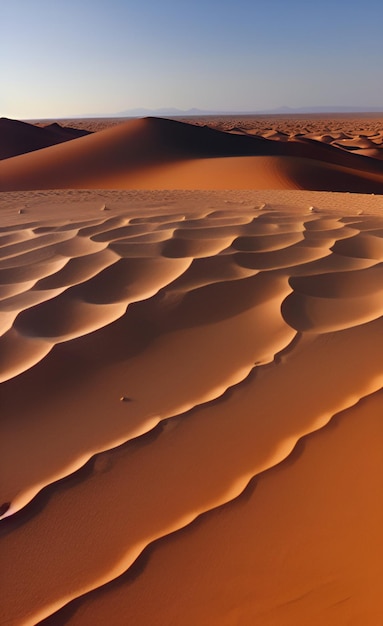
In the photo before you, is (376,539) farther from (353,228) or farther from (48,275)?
(353,228)

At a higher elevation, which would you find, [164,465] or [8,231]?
[8,231]

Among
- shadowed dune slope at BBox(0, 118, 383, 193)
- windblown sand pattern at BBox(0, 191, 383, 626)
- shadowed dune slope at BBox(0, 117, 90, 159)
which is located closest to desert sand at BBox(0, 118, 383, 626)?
windblown sand pattern at BBox(0, 191, 383, 626)

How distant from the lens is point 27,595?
1.02 metres

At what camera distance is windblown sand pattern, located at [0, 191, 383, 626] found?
102cm

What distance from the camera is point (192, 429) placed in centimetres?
146

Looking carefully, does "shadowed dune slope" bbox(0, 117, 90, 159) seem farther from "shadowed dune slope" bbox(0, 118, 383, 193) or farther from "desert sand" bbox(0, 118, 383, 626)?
"desert sand" bbox(0, 118, 383, 626)

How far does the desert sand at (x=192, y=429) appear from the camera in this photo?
3.34 feet

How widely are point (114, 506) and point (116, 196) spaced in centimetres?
572

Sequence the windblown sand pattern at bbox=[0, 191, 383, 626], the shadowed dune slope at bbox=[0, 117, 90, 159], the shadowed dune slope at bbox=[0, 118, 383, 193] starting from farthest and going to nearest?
the shadowed dune slope at bbox=[0, 117, 90, 159], the shadowed dune slope at bbox=[0, 118, 383, 193], the windblown sand pattern at bbox=[0, 191, 383, 626]

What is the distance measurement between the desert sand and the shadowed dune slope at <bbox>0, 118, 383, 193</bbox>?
7837 millimetres

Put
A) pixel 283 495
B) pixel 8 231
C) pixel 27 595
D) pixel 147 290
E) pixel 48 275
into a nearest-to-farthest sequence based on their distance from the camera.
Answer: pixel 27 595, pixel 283 495, pixel 147 290, pixel 48 275, pixel 8 231

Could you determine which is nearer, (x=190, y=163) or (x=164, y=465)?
(x=164, y=465)

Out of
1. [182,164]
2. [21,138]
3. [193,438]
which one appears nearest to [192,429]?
[193,438]

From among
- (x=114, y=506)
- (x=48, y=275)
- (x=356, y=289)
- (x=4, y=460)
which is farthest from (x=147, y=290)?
(x=114, y=506)
